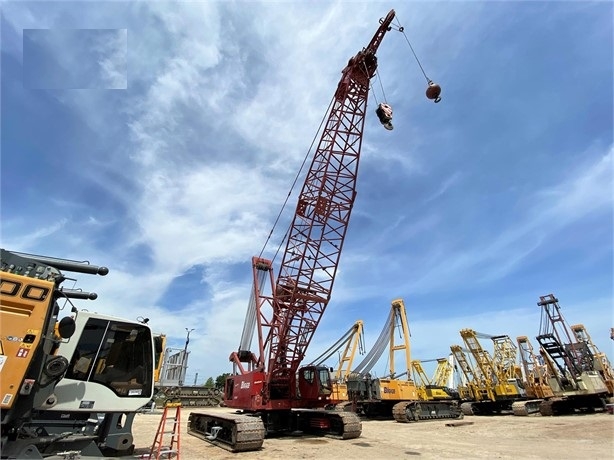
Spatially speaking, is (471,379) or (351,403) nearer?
(351,403)

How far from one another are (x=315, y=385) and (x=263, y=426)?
3.46 meters

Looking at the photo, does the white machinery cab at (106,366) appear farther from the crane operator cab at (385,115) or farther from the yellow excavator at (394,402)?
the yellow excavator at (394,402)

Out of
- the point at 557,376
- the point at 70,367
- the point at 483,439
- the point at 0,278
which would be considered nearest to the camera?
the point at 0,278

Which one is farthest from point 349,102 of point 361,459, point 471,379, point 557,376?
point 471,379

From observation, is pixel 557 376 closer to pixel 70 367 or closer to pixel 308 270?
pixel 308 270

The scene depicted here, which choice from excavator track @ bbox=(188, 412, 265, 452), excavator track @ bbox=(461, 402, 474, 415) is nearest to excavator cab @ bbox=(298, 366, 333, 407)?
excavator track @ bbox=(188, 412, 265, 452)

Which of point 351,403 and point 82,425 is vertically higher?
point 351,403

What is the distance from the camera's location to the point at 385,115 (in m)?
14.6

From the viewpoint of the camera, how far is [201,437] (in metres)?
13.9

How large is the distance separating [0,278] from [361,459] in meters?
9.01

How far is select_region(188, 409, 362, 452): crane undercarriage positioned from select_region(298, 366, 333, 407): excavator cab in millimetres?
432

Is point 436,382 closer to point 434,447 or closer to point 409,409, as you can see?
point 409,409

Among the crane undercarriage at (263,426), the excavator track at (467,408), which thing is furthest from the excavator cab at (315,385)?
the excavator track at (467,408)

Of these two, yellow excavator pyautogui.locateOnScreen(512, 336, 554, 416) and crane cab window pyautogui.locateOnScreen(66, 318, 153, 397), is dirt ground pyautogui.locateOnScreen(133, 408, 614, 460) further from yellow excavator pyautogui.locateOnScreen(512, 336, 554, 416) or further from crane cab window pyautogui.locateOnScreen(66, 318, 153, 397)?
yellow excavator pyautogui.locateOnScreen(512, 336, 554, 416)
